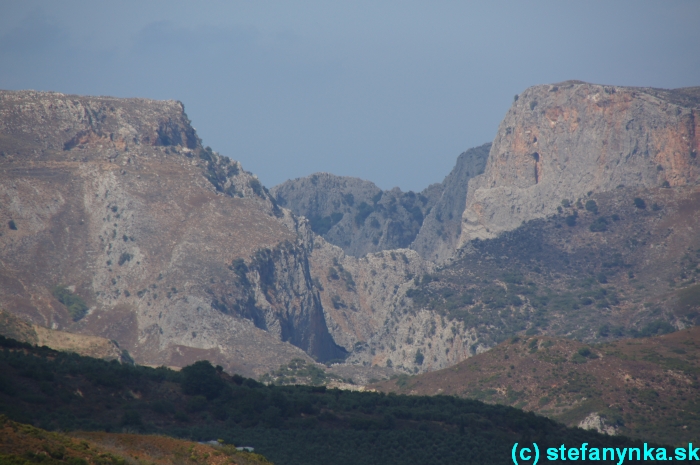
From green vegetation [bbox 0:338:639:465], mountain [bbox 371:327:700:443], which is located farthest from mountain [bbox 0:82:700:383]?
green vegetation [bbox 0:338:639:465]

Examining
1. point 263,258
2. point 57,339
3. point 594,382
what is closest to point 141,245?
point 263,258

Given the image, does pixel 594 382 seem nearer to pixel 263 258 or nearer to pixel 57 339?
pixel 57 339

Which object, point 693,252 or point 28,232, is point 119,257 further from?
point 693,252

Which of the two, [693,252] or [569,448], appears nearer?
[569,448]

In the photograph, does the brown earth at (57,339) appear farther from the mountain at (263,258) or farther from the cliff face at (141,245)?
the mountain at (263,258)

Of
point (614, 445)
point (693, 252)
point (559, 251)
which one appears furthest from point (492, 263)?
point (614, 445)

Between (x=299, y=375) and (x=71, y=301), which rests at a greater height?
(x=71, y=301)
